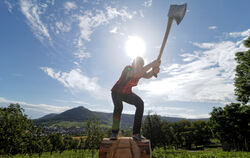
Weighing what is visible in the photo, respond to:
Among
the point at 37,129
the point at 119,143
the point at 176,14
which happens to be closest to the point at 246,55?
the point at 176,14

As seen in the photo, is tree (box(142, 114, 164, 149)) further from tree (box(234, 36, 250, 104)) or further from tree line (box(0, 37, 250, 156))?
tree (box(234, 36, 250, 104))

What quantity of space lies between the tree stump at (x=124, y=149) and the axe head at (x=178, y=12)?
2.14 metres

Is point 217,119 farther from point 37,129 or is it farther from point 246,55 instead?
point 37,129

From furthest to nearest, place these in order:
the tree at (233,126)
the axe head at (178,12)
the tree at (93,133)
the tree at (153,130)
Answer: the tree at (233,126), the tree at (153,130), the tree at (93,133), the axe head at (178,12)

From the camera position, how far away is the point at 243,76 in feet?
66.8

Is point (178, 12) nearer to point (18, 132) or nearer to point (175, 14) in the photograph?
point (175, 14)

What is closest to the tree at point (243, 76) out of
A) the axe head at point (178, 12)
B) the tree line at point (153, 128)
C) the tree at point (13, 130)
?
the tree line at point (153, 128)

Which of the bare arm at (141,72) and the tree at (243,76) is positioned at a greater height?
the tree at (243,76)

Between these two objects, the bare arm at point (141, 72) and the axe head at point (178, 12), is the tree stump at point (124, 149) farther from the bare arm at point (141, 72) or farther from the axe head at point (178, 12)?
the axe head at point (178, 12)

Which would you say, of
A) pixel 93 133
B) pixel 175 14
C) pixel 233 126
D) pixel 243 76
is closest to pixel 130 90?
pixel 175 14

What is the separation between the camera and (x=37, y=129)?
75.4 ft

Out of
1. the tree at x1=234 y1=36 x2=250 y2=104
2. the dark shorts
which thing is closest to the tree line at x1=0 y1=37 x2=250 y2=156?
the tree at x1=234 y1=36 x2=250 y2=104

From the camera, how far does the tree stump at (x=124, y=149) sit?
204cm

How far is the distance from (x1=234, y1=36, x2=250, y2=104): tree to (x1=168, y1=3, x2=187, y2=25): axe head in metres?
21.9
